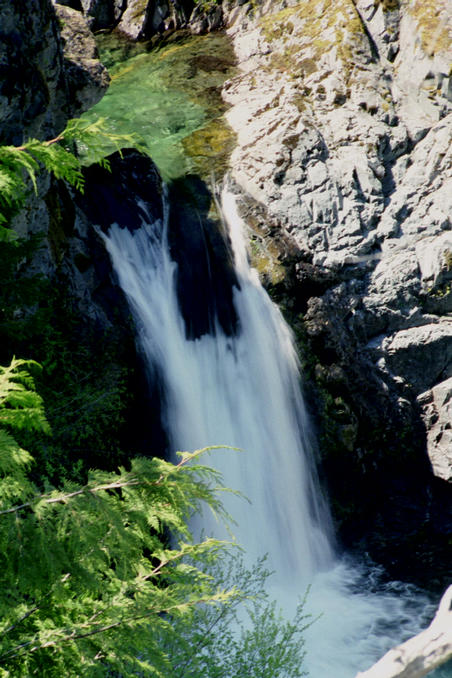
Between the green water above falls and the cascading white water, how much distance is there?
9.52 feet

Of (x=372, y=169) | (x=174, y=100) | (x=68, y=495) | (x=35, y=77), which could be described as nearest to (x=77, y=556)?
(x=68, y=495)

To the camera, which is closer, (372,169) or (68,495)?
(68,495)

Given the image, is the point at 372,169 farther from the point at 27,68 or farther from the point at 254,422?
the point at 27,68

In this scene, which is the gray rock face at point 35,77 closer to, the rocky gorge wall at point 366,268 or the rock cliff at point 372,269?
the rocky gorge wall at point 366,268

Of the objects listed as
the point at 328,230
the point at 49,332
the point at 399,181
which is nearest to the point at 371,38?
the point at 399,181

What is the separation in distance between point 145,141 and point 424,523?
10.2m

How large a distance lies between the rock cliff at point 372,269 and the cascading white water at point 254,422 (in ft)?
1.83

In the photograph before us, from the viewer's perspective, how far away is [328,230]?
11.2 m

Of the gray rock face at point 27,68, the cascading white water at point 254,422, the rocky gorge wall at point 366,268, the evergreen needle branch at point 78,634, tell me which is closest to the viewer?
the evergreen needle branch at point 78,634

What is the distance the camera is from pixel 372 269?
11.1 metres

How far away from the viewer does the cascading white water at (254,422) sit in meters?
9.41

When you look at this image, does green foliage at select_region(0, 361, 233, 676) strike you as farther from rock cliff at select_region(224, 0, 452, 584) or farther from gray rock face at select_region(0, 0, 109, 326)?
rock cliff at select_region(224, 0, 452, 584)

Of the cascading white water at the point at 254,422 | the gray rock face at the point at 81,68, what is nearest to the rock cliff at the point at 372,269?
the cascading white water at the point at 254,422

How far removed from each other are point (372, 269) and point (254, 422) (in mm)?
3728
